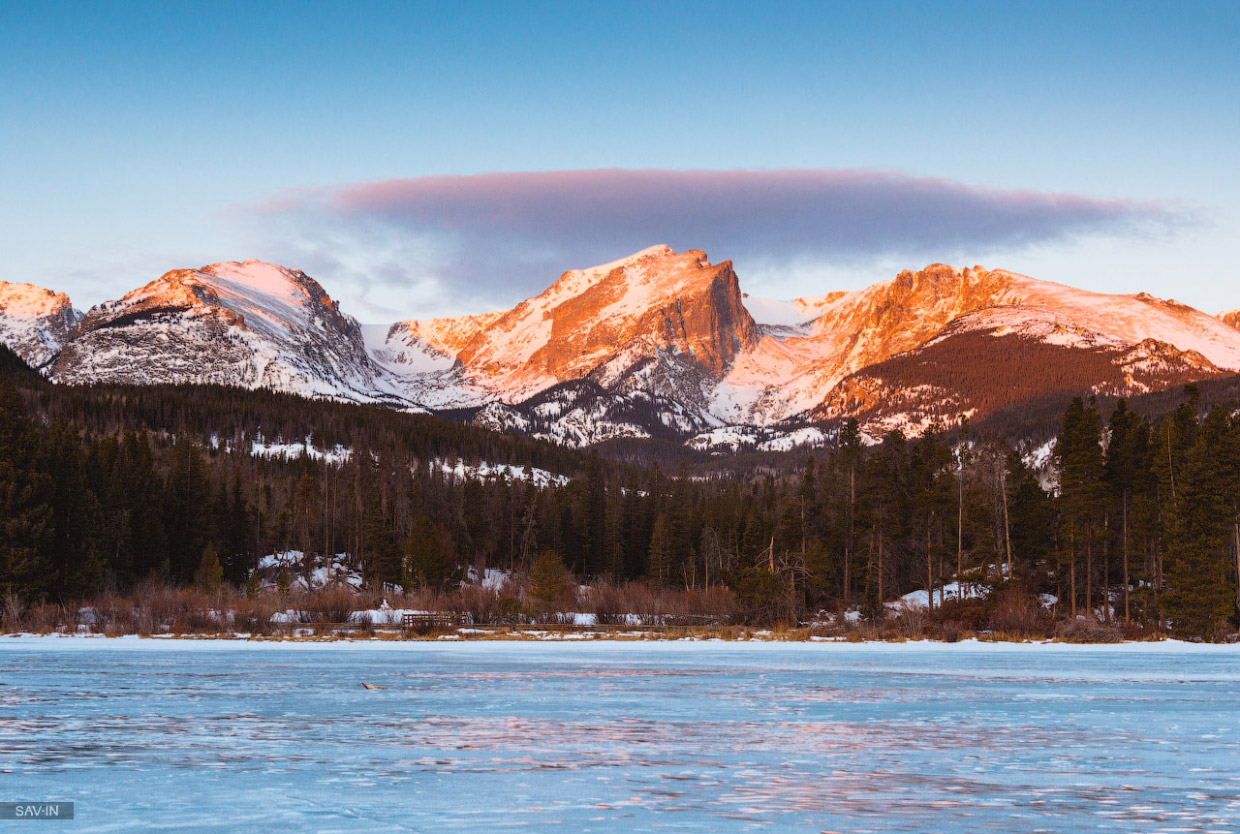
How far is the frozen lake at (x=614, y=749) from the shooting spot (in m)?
12.0

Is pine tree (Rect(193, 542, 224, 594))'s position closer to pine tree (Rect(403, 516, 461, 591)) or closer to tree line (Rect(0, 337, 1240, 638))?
tree line (Rect(0, 337, 1240, 638))

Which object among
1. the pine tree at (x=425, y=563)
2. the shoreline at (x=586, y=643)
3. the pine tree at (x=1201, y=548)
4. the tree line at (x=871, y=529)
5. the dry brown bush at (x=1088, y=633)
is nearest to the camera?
the shoreline at (x=586, y=643)

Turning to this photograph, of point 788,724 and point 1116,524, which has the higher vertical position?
point 1116,524

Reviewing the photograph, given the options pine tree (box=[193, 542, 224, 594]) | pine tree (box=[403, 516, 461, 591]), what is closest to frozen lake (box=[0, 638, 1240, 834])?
pine tree (box=[193, 542, 224, 594])

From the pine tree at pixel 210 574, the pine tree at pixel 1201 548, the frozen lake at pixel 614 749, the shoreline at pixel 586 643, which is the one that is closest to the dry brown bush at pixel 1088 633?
the shoreline at pixel 586 643

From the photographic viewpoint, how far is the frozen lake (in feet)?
39.5

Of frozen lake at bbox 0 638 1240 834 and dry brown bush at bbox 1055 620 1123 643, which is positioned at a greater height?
frozen lake at bbox 0 638 1240 834

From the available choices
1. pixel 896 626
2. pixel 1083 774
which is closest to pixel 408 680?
pixel 1083 774

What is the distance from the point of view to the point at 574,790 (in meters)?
13.5

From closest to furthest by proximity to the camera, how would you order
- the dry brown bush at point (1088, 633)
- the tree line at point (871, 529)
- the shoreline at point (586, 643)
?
1. the shoreline at point (586, 643)
2. the dry brown bush at point (1088, 633)
3. the tree line at point (871, 529)

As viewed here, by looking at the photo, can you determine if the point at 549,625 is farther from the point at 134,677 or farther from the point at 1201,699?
the point at 1201,699

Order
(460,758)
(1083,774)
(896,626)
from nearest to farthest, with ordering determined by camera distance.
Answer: (1083,774)
(460,758)
(896,626)

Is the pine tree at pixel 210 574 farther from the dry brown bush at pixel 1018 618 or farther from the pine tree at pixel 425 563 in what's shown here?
the dry brown bush at pixel 1018 618

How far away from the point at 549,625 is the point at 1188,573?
3692 centimetres
